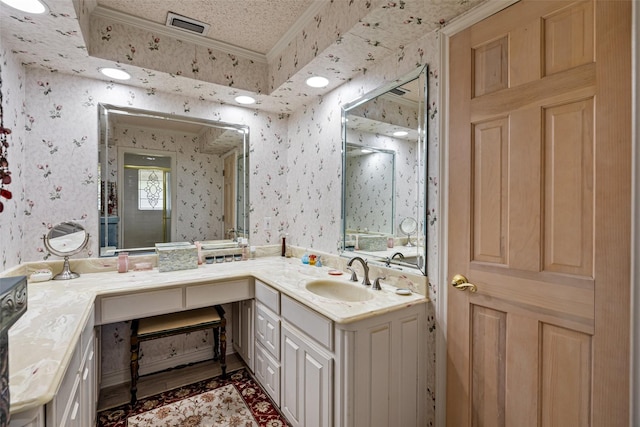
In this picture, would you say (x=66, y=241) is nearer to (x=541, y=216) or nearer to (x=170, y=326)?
(x=170, y=326)

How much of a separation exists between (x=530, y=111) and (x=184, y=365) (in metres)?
2.97

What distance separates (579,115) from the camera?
109cm

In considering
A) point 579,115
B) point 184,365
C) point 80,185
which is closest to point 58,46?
point 80,185

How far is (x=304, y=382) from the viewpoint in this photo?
1608 mm

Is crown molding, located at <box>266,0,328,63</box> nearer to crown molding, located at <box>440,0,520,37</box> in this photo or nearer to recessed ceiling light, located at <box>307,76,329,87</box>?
recessed ceiling light, located at <box>307,76,329,87</box>

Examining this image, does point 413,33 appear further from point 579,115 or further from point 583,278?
point 583,278

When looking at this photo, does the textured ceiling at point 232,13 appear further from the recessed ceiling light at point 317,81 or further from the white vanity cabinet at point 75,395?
the white vanity cabinet at point 75,395

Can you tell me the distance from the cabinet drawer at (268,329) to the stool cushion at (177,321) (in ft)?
1.19

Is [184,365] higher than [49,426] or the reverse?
the reverse

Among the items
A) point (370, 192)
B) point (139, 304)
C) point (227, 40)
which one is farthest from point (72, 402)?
point (227, 40)

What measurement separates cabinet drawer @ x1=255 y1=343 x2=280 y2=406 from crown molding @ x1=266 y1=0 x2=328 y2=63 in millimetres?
2226

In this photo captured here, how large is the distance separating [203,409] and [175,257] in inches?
42.8

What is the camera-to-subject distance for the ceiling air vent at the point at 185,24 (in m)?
1.97

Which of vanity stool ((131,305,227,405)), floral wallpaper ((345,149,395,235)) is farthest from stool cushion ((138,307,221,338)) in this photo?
floral wallpaper ((345,149,395,235))
